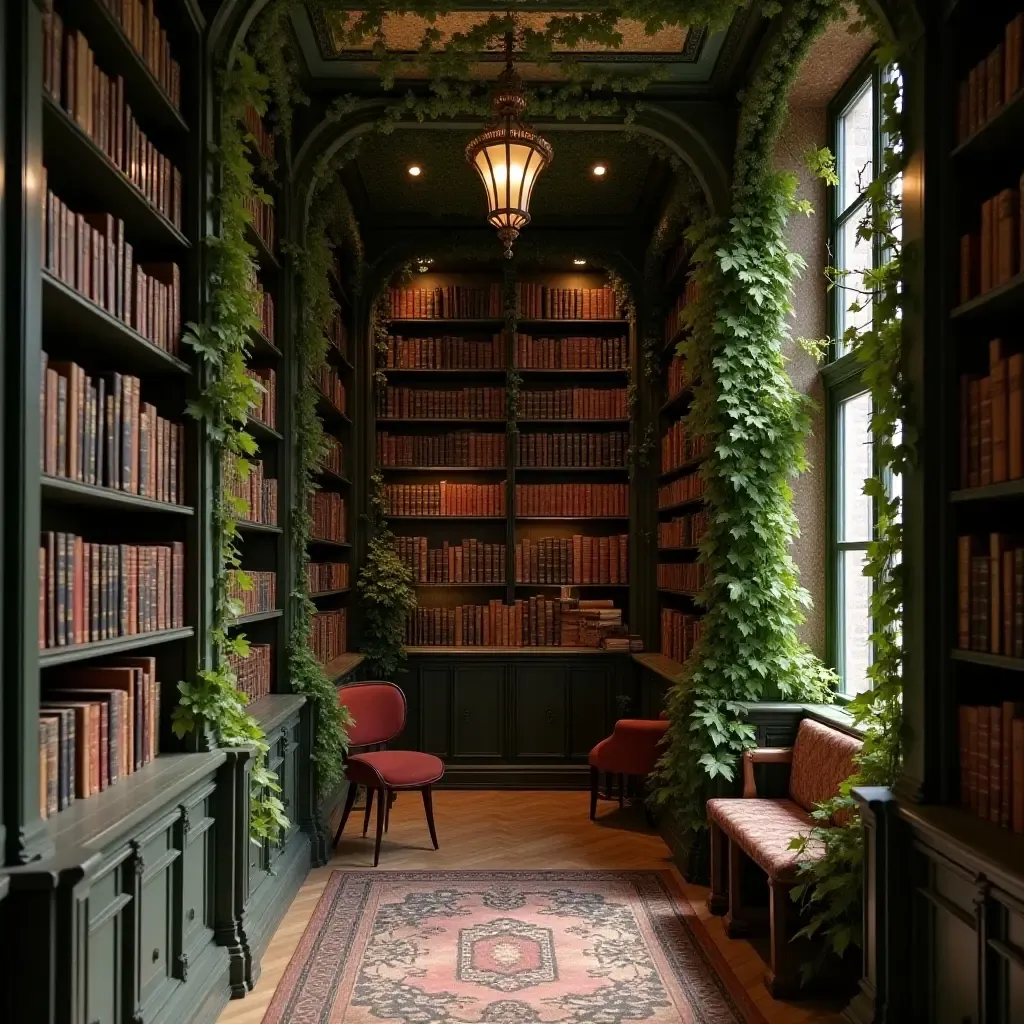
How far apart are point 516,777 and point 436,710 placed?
0.72 m

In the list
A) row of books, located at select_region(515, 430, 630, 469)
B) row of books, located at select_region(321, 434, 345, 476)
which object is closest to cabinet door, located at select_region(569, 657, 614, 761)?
row of books, located at select_region(515, 430, 630, 469)

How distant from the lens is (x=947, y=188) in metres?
2.79

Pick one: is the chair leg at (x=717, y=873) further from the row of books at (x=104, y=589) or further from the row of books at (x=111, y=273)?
the row of books at (x=111, y=273)

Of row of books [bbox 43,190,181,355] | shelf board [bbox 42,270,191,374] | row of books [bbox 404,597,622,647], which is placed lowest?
row of books [bbox 404,597,622,647]

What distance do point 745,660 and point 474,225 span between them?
12.9 feet

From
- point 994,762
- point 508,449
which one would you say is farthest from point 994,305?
point 508,449

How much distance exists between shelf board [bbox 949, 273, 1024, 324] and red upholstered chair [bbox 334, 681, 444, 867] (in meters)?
3.55

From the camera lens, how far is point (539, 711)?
6.89m

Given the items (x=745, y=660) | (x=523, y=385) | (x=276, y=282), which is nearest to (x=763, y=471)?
(x=745, y=660)

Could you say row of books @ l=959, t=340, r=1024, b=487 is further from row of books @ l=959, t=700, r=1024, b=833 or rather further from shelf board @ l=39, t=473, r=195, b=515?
shelf board @ l=39, t=473, r=195, b=515

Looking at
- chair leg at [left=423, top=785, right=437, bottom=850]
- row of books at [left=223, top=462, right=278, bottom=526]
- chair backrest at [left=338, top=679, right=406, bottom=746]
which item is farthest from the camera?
chair backrest at [left=338, top=679, right=406, bottom=746]

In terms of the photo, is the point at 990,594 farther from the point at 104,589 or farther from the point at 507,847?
the point at 507,847

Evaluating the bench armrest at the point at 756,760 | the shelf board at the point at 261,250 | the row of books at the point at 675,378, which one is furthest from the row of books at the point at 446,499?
the bench armrest at the point at 756,760

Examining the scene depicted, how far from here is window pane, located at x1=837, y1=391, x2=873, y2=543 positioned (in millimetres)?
4539
